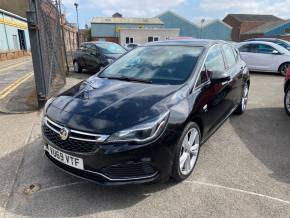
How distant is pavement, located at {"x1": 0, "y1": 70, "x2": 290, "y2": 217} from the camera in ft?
9.29

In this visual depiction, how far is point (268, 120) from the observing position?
5746 millimetres

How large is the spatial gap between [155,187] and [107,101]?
112cm

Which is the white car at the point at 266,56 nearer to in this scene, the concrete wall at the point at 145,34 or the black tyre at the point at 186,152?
the black tyre at the point at 186,152

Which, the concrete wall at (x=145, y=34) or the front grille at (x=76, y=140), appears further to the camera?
the concrete wall at (x=145, y=34)

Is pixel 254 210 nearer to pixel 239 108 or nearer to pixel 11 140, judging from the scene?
pixel 239 108

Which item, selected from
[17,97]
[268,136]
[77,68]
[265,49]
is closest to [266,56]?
[265,49]

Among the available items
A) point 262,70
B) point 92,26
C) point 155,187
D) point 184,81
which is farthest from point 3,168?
point 92,26

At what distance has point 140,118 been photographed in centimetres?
280

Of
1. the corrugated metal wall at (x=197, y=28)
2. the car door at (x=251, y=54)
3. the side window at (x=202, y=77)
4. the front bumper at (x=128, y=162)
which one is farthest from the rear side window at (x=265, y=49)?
the corrugated metal wall at (x=197, y=28)

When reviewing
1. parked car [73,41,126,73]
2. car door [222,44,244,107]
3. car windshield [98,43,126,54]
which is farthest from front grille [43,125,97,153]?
car windshield [98,43,126,54]

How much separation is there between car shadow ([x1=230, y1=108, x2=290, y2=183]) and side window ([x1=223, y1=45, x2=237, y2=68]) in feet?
3.87

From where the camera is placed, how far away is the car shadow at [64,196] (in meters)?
2.84

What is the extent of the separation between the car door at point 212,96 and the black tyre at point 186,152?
0.26 metres

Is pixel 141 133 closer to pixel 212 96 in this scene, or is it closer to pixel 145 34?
pixel 212 96
